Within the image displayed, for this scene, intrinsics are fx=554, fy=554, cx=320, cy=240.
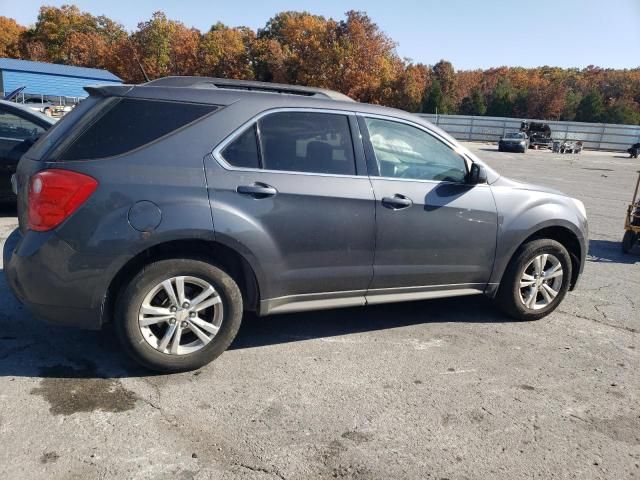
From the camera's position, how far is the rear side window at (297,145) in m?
3.64

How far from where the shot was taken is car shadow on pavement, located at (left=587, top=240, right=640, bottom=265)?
7.42 m

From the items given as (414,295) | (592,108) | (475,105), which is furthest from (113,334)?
(475,105)

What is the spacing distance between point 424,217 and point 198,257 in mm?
1685

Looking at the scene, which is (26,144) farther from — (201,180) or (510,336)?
(510,336)

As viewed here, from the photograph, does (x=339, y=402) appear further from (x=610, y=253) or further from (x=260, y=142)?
(x=610, y=253)

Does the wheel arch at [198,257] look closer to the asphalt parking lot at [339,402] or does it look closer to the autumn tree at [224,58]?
the asphalt parking lot at [339,402]

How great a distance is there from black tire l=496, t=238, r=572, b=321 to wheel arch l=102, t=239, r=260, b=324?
2.23m

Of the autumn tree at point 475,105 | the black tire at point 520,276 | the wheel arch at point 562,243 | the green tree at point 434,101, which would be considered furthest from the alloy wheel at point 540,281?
the autumn tree at point 475,105

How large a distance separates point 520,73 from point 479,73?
293 inches

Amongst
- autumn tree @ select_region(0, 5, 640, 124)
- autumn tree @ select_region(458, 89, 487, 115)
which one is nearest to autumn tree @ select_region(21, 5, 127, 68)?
autumn tree @ select_region(0, 5, 640, 124)

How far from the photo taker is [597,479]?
275 centimetres

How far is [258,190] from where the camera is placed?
3.57 metres

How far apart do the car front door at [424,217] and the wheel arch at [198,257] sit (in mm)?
929

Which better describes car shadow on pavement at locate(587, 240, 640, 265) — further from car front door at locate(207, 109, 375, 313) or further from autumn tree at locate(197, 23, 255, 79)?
autumn tree at locate(197, 23, 255, 79)
